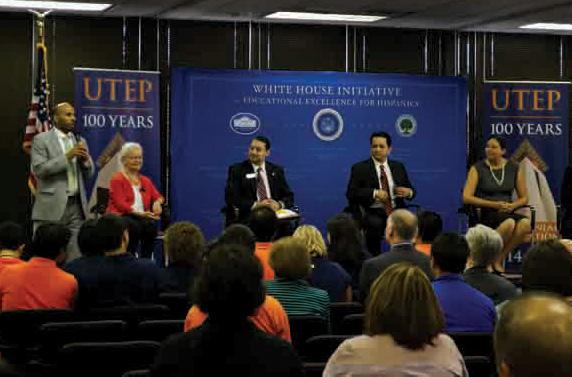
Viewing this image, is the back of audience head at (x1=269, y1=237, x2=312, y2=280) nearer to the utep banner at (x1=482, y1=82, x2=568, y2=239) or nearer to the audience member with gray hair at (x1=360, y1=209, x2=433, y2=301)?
the audience member with gray hair at (x1=360, y1=209, x2=433, y2=301)

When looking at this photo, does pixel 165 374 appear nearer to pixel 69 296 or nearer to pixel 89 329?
pixel 89 329

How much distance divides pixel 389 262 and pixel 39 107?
5116 millimetres

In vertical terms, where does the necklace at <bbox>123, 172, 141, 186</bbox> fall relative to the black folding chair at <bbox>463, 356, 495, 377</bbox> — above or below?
above

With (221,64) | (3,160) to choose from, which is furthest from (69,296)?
(221,64)

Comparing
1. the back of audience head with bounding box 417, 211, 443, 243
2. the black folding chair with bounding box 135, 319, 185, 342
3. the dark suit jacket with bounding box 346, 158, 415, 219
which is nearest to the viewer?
the black folding chair with bounding box 135, 319, 185, 342

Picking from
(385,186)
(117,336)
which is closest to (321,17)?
(385,186)

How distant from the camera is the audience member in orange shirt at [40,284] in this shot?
4754mm

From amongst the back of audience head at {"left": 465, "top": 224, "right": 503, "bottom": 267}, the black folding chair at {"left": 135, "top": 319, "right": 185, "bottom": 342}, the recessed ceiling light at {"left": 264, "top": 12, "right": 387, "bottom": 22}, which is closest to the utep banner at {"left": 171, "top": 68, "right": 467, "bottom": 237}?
the recessed ceiling light at {"left": 264, "top": 12, "right": 387, "bottom": 22}

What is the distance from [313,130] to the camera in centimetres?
1080

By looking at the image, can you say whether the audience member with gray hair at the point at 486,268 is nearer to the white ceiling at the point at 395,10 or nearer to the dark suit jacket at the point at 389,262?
the dark suit jacket at the point at 389,262

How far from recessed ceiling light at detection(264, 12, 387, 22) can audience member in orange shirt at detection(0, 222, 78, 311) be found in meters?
6.02

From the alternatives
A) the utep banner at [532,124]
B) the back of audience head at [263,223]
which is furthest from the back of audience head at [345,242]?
the utep banner at [532,124]

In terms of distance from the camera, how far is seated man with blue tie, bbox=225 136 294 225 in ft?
29.2

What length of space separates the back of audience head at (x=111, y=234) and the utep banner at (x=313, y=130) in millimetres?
5243
